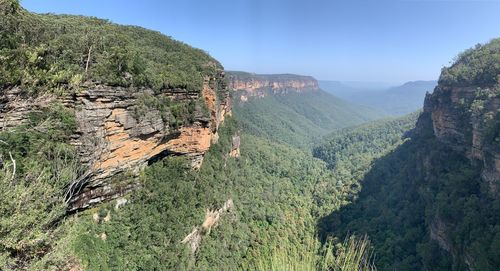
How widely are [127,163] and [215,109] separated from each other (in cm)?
1368

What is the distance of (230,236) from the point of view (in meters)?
29.7

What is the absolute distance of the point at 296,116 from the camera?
13112 centimetres

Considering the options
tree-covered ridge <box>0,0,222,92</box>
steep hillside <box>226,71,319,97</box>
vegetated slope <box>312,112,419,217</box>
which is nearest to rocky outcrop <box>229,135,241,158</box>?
tree-covered ridge <box>0,0,222,92</box>

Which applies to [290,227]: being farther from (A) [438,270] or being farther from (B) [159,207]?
(B) [159,207]

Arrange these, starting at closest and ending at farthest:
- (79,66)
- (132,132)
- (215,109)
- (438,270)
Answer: (79,66) < (132,132) < (438,270) < (215,109)

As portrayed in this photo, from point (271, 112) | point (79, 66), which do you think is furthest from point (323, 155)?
point (79, 66)

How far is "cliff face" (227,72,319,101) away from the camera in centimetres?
10329

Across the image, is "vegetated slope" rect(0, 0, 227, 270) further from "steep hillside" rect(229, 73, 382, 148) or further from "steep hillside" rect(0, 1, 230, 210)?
"steep hillside" rect(229, 73, 382, 148)

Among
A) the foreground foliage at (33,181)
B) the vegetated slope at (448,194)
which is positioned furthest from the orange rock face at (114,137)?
the vegetated slope at (448,194)

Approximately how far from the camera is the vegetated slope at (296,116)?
322ft

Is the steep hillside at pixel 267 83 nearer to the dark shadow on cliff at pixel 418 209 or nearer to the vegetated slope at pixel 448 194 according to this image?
the dark shadow on cliff at pixel 418 209

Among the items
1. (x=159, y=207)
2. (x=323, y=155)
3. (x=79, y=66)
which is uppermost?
(x=79, y=66)

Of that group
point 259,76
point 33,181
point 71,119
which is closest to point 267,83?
point 259,76

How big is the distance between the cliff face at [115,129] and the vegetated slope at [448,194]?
74.2 feet
